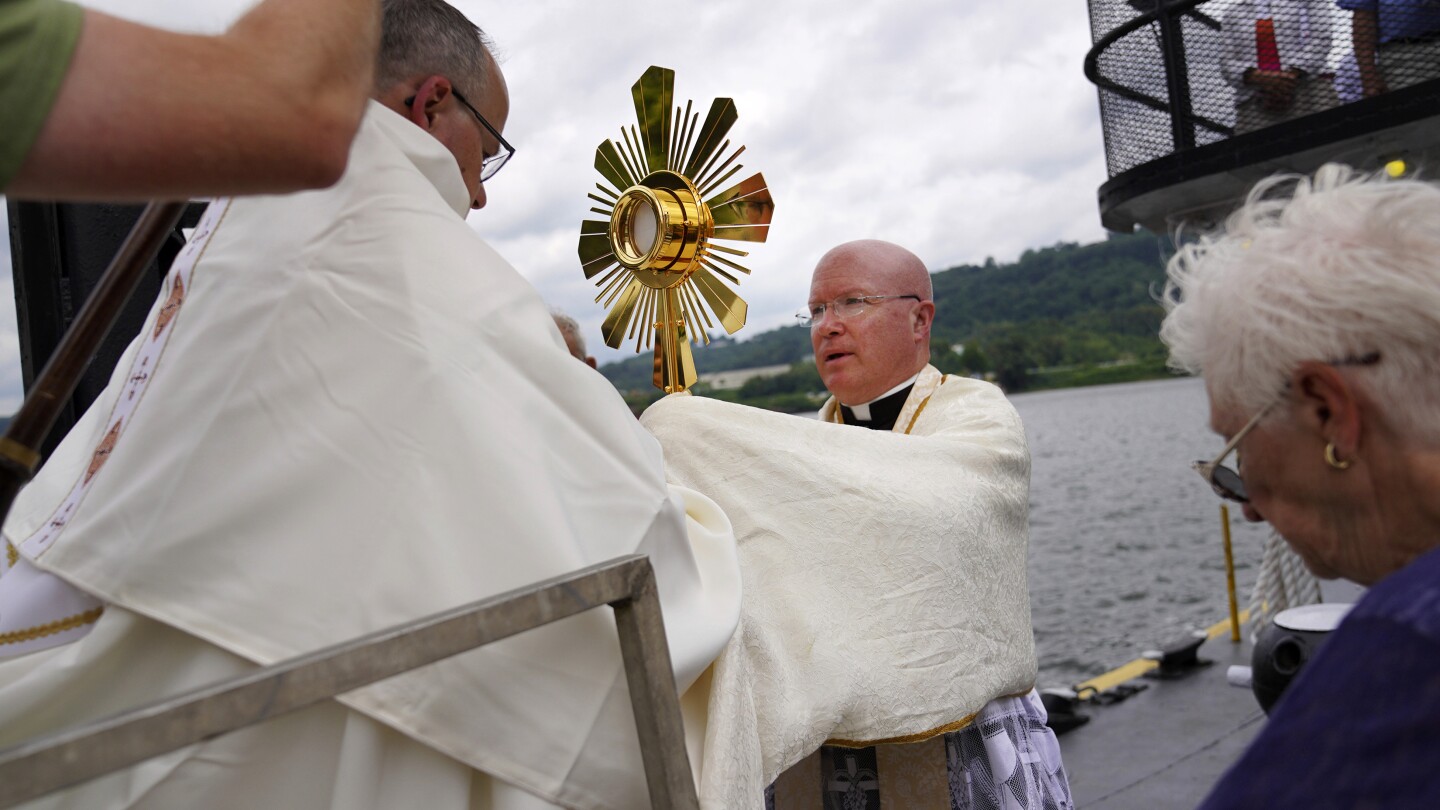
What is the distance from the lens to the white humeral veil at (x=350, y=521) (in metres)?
1.26

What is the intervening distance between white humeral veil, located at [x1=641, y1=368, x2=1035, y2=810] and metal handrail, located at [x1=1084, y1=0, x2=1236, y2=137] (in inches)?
173

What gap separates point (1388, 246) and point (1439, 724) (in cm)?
59

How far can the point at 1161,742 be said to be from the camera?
5.51 meters

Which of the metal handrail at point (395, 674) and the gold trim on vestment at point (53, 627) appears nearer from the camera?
the metal handrail at point (395, 674)

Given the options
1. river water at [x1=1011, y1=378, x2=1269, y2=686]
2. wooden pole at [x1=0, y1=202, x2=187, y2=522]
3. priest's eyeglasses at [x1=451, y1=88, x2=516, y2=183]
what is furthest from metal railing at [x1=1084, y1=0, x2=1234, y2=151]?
wooden pole at [x1=0, y1=202, x2=187, y2=522]

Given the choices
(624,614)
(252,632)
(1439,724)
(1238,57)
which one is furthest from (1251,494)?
(1238,57)

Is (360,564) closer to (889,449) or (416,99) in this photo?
(416,99)

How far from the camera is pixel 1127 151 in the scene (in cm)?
643

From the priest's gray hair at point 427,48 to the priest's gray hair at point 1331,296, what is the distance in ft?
4.05

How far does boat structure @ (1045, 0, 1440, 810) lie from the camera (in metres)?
5.11

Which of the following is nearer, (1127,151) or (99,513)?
(99,513)

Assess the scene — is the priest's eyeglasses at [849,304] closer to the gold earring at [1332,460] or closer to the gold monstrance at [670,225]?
the gold monstrance at [670,225]

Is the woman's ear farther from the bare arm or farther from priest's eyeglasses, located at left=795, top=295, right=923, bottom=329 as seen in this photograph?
priest's eyeglasses, located at left=795, top=295, right=923, bottom=329

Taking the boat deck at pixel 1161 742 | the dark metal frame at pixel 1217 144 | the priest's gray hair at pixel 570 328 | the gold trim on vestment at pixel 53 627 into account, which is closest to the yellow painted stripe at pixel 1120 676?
the boat deck at pixel 1161 742
